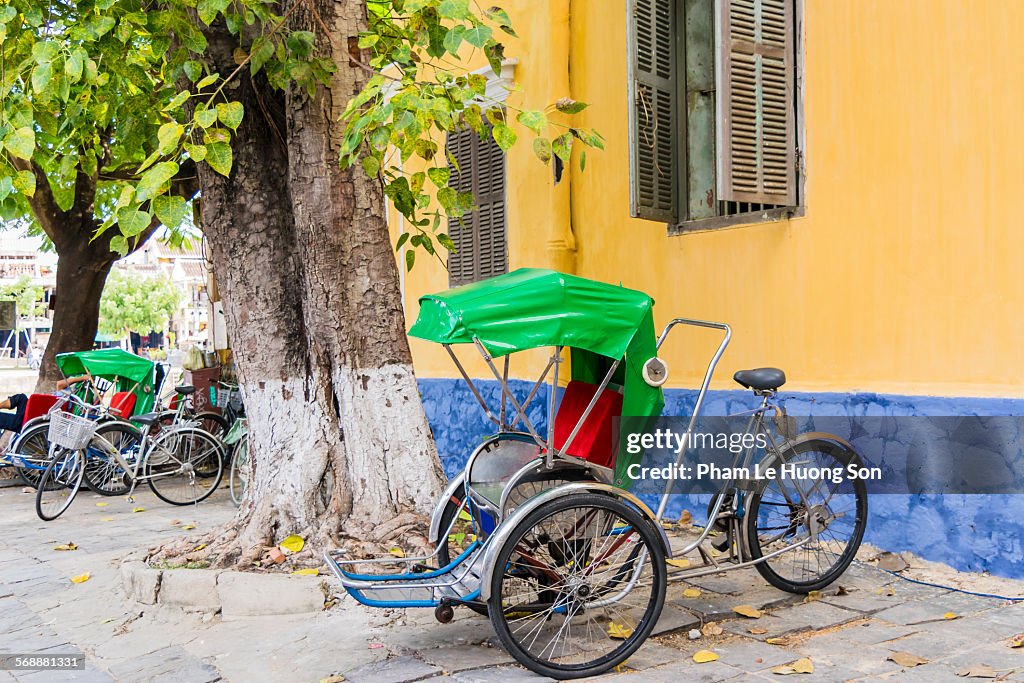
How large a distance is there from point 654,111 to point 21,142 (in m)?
4.09

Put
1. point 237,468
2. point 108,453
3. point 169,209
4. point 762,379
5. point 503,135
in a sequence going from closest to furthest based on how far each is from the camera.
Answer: point 169,209 < point 762,379 < point 503,135 < point 237,468 < point 108,453

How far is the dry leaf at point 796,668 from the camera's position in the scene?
3881 mm

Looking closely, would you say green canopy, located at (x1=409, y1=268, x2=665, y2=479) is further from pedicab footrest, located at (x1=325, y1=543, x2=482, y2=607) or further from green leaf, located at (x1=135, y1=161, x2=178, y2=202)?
green leaf, located at (x1=135, y1=161, x2=178, y2=202)

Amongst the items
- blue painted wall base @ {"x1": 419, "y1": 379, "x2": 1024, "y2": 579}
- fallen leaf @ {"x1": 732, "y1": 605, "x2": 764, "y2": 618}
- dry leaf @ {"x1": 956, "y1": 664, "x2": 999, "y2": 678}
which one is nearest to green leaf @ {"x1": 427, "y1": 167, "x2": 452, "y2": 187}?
blue painted wall base @ {"x1": 419, "y1": 379, "x2": 1024, "y2": 579}

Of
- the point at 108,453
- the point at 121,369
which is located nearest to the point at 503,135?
the point at 108,453

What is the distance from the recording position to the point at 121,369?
9.86m

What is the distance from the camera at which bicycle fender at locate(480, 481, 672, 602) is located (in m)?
3.83

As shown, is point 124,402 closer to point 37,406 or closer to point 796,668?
point 37,406

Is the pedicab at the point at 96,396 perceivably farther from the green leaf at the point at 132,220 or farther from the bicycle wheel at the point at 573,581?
the bicycle wheel at the point at 573,581

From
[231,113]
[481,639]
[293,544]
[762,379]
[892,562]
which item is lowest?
[481,639]

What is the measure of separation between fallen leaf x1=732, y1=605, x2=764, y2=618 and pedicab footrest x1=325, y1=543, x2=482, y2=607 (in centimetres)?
145

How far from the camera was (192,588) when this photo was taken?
5066mm

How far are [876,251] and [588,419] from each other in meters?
2.25

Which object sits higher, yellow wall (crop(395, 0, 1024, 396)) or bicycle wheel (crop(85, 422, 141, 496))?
yellow wall (crop(395, 0, 1024, 396))
